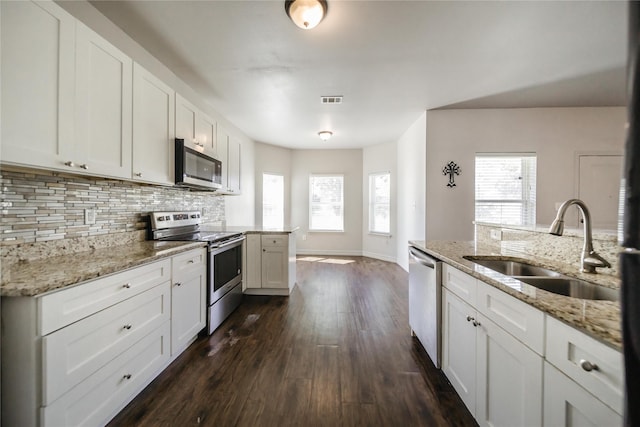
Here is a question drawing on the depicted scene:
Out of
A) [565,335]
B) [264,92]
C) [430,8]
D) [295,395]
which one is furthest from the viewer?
[264,92]

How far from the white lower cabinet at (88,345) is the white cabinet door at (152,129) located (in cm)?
74

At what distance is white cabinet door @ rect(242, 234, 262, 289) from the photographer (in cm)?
319

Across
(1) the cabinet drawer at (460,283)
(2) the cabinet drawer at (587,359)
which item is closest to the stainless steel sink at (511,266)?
(1) the cabinet drawer at (460,283)

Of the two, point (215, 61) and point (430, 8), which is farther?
point (215, 61)

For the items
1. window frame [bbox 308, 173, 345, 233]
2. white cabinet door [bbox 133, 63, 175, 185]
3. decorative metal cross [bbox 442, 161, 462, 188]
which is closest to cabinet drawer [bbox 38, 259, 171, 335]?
white cabinet door [bbox 133, 63, 175, 185]

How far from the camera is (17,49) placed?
108cm

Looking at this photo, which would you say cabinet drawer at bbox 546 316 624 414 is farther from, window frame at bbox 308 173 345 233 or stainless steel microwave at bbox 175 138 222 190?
window frame at bbox 308 173 345 233

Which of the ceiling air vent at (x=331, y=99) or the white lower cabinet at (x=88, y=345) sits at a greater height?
the ceiling air vent at (x=331, y=99)

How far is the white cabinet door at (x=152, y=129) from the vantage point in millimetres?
1753

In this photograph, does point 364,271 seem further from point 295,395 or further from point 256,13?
point 256,13

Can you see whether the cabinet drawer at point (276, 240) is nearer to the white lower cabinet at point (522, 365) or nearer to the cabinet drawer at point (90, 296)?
the cabinet drawer at point (90, 296)

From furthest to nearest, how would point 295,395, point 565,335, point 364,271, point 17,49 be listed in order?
point 364,271
point 295,395
point 17,49
point 565,335

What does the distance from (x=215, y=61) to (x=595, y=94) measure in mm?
4558

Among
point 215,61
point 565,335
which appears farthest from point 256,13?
point 565,335
